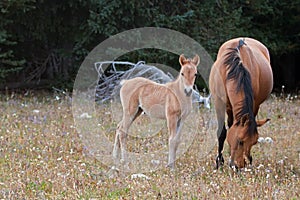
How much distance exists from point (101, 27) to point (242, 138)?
7.87 m

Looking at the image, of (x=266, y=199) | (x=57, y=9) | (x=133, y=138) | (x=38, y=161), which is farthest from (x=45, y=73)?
(x=266, y=199)

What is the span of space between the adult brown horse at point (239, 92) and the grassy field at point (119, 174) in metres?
0.34

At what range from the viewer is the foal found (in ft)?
17.7

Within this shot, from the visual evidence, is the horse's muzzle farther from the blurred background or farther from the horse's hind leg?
the blurred background

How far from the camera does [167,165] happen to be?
18.6ft

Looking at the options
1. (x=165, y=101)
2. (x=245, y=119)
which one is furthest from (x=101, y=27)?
(x=245, y=119)

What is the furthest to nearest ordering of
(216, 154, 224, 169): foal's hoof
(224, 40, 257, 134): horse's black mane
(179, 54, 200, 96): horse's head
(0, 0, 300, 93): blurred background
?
(0, 0, 300, 93): blurred background
(216, 154, 224, 169): foal's hoof
(179, 54, 200, 96): horse's head
(224, 40, 257, 134): horse's black mane

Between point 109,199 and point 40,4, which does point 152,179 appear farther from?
point 40,4

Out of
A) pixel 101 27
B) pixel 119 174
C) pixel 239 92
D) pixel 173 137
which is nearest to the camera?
pixel 239 92

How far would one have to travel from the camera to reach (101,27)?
1220cm

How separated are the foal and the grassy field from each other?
14.9 inches

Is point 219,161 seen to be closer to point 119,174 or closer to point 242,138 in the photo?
point 242,138

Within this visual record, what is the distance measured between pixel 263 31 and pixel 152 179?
11167 mm

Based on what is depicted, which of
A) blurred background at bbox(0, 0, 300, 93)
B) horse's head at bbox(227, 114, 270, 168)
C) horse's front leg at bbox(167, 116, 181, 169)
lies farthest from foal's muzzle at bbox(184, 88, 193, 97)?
blurred background at bbox(0, 0, 300, 93)
